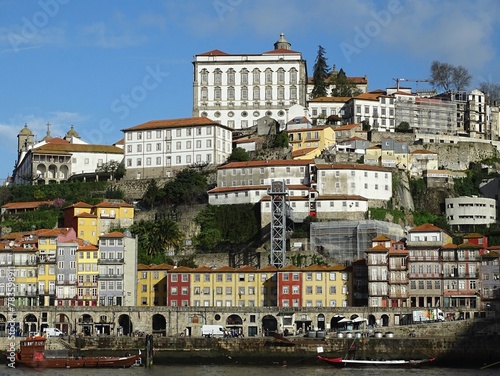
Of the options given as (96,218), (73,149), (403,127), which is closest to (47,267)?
(96,218)

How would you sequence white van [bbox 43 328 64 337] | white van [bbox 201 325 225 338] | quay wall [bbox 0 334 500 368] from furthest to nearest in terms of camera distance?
white van [bbox 43 328 64 337] < white van [bbox 201 325 225 338] < quay wall [bbox 0 334 500 368]

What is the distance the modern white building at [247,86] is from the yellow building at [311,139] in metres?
8.69

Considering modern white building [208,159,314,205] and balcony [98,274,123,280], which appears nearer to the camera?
balcony [98,274,123,280]

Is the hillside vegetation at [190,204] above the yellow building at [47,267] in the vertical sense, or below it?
above

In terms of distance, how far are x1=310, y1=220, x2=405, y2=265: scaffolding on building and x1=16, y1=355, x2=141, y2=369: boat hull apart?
22614mm

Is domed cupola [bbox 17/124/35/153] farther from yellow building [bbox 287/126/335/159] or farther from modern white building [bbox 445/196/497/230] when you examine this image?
modern white building [bbox 445/196/497/230]

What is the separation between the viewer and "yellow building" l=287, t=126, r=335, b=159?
113m

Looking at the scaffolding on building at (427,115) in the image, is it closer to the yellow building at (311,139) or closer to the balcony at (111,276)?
the yellow building at (311,139)

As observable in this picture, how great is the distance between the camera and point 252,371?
7338 cm

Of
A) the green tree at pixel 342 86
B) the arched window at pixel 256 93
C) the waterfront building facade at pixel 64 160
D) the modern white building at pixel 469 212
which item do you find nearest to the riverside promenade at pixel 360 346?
the modern white building at pixel 469 212

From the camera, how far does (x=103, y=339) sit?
270 feet

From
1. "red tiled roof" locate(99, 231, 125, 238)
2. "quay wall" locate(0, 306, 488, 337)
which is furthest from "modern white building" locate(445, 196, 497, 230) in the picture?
"red tiled roof" locate(99, 231, 125, 238)

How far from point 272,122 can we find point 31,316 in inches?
1572

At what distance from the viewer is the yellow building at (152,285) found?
92.1m
